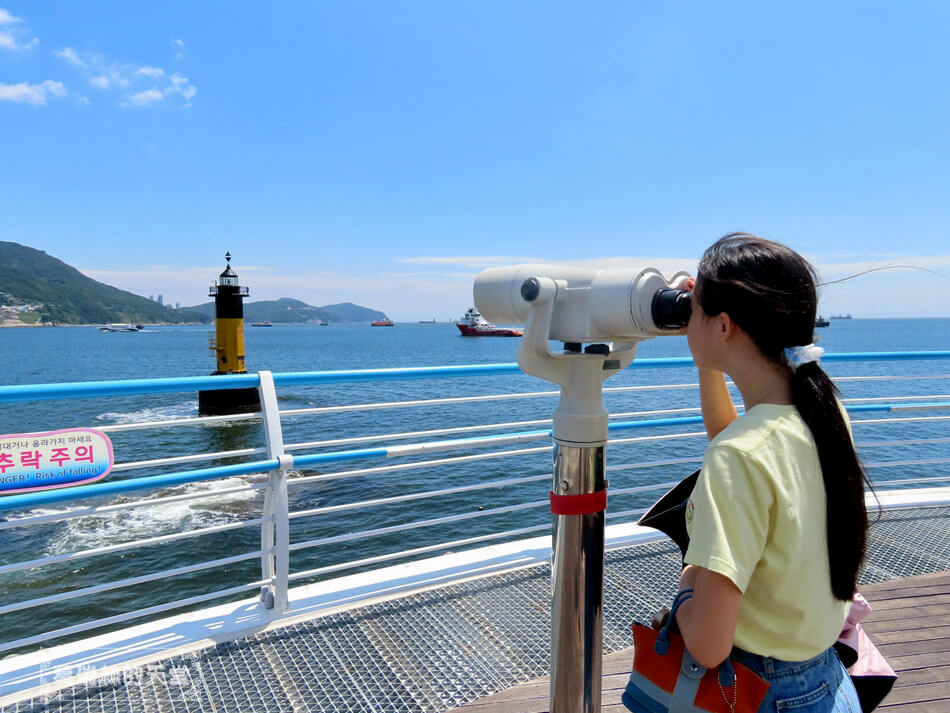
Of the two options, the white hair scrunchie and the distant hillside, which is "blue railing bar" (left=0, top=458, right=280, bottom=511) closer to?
the white hair scrunchie

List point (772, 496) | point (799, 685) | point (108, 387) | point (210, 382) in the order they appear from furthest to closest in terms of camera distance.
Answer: point (210, 382) → point (108, 387) → point (799, 685) → point (772, 496)

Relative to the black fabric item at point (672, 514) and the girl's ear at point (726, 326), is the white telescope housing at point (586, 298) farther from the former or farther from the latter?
the black fabric item at point (672, 514)

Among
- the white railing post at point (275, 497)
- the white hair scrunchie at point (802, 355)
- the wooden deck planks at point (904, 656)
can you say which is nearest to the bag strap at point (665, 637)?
the white hair scrunchie at point (802, 355)

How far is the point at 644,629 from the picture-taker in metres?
0.98

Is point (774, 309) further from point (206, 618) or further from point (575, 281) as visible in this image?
point (206, 618)

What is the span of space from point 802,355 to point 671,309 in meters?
0.21

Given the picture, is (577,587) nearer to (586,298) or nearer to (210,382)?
(586,298)

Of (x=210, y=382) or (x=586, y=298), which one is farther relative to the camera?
(x=210, y=382)

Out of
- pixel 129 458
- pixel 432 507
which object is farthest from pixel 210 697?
pixel 129 458

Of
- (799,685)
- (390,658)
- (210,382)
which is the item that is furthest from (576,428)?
(210,382)

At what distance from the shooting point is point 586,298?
1.15 m

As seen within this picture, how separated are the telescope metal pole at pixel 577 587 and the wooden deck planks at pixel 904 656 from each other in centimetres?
79

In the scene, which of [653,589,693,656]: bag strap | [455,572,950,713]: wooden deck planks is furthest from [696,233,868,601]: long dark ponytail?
[455,572,950,713]: wooden deck planks

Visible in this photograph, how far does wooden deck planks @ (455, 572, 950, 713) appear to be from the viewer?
6.32 ft
